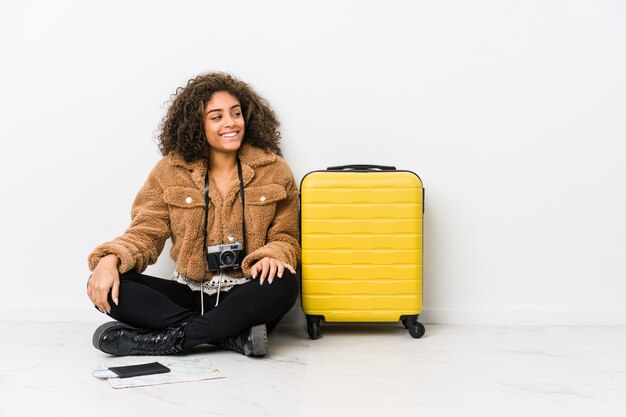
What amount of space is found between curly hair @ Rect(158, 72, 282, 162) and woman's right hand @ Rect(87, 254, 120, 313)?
1.49 ft

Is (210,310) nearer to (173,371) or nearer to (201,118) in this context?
(173,371)

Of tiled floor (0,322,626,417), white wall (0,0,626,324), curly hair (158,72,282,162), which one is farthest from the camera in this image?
white wall (0,0,626,324)

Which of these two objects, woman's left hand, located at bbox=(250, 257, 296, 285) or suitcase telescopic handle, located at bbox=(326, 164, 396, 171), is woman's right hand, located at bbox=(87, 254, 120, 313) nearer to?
woman's left hand, located at bbox=(250, 257, 296, 285)

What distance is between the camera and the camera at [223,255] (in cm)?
247

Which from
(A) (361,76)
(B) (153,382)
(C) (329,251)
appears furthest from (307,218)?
(B) (153,382)

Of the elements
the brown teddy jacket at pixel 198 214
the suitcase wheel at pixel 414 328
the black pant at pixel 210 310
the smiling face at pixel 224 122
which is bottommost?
the suitcase wheel at pixel 414 328

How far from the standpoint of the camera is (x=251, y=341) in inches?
89.1

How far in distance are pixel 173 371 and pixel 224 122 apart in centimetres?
83

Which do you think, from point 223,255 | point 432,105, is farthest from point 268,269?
point 432,105

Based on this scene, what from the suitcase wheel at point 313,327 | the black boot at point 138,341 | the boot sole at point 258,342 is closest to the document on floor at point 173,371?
the black boot at point 138,341

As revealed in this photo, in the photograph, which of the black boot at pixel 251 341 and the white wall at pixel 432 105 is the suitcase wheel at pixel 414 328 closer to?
the white wall at pixel 432 105

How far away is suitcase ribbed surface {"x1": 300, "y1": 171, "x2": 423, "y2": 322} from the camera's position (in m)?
2.55


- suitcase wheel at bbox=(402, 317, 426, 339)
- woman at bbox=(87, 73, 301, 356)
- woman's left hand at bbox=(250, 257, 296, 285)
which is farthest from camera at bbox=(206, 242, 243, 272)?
suitcase wheel at bbox=(402, 317, 426, 339)

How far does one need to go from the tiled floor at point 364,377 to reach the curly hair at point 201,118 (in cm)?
65
